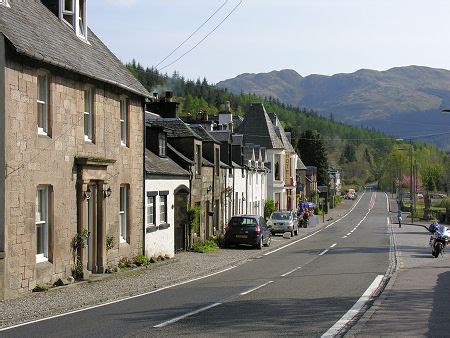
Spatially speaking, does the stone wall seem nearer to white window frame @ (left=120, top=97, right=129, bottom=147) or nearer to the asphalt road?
white window frame @ (left=120, top=97, right=129, bottom=147)

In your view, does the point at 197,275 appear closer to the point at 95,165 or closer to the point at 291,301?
the point at 95,165

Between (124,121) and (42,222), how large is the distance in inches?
290

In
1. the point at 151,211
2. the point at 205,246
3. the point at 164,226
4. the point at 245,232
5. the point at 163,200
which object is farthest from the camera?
the point at 245,232

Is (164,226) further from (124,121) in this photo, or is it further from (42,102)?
(42,102)

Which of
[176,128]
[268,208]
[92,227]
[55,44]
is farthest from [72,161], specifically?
[268,208]

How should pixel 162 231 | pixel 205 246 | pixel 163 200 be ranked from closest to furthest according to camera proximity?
pixel 162 231
pixel 163 200
pixel 205 246

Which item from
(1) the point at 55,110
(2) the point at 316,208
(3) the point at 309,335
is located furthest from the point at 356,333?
(2) the point at 316,208

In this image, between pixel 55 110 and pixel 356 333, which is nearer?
pixel 356 333

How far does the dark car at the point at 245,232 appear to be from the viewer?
37.2 m

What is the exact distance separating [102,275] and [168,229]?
28.1 ft

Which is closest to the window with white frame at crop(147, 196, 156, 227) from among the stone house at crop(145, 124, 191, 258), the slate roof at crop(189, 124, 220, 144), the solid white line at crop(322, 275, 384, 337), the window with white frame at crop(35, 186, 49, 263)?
the stone house at crop(145, 124, 191, 258)

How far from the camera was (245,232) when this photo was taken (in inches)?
1465

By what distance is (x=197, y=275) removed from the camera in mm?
23250

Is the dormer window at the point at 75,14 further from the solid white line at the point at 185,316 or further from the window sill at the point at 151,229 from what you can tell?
the solid white line at the point at 185,316
